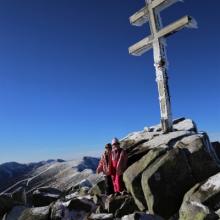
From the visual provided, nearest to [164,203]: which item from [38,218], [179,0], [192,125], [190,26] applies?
[38,218]

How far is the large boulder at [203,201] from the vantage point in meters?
14.2

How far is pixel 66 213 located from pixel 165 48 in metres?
11.9

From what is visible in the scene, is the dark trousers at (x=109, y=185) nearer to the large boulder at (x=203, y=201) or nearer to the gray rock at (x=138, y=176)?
the gray rock at (x=138, y=176)

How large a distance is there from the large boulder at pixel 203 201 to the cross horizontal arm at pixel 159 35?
29.8 feet

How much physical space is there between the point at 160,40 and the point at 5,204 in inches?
509

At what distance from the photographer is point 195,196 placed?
16062 mm

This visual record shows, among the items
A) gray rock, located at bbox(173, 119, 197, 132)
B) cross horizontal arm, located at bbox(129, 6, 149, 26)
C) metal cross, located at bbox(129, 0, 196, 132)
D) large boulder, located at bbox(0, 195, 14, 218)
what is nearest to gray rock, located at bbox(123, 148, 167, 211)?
metal cross, located at bbox(129, 0, 196, 132)

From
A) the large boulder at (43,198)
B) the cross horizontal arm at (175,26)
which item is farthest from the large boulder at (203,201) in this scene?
the large boulder at (43,198)

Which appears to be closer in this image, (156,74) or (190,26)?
(190,26)

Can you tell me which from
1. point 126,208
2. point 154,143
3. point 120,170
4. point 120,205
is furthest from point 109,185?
point 126,208

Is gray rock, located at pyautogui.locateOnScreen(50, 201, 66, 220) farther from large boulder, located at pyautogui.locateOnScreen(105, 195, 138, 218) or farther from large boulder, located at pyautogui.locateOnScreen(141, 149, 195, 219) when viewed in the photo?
large boulder, located at pyautogui.locateOnScreen(141, 149, 195, 219)

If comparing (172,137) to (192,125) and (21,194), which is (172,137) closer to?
(192,125)

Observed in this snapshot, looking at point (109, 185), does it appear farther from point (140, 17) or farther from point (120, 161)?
point (140, 17)

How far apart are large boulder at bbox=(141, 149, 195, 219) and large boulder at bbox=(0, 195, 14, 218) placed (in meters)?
8.47
